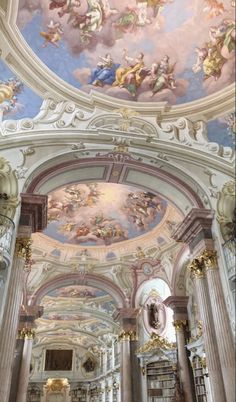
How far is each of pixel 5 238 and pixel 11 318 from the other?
2.22m

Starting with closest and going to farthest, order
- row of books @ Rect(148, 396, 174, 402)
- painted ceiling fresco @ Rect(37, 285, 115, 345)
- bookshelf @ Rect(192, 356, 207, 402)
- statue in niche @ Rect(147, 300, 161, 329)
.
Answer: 1. bookshelf @ Rect(192, 356, 207, 402)
2. row of books @ Rect(148, 396, 174, 402)
3. statue in niche @ Rect(147, 300, 161, 329)
4. painted ceiling fresco @ Rect(37, 285, 115, 345)

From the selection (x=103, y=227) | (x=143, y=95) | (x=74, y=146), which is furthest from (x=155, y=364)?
(x=143, y=95)

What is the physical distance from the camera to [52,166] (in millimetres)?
12453

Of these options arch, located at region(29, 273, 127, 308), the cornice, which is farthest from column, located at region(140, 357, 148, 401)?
the cornice

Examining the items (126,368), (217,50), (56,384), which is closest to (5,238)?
(217,50)

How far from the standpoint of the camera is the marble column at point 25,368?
16373mm

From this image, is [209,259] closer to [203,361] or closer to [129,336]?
[203,361]

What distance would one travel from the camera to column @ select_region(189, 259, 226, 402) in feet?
31.8

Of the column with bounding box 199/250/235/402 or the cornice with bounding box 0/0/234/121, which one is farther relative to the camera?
the cornice with bounding box 0/0/234/121

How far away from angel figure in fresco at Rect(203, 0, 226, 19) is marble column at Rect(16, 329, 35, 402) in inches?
674

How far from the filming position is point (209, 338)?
10367 millimetres

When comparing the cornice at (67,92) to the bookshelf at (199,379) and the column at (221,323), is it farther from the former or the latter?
the bookshelf at (199,379)

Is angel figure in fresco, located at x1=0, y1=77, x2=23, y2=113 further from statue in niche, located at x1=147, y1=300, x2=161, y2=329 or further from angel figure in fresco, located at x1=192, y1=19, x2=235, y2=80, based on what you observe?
statue in niche, located at x1=147, y1=300, x2=161, y2=329

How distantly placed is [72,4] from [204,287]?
380 inches
